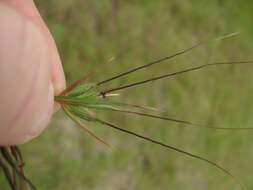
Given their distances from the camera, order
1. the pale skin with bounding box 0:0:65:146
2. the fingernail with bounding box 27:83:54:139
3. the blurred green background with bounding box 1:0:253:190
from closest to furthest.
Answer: the pale skin with bounding box 0:0:65:146, the fingernail with bounding box 27:83:54:139, the blurred green background with bounding box 1:0:253:190

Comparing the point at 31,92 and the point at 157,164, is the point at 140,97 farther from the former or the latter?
the point at 31,92

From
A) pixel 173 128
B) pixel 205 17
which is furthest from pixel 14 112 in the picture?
pixel 205 17

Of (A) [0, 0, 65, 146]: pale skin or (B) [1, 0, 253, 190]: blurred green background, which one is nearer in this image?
(A) [0, 0, 65, 146]: pale skin

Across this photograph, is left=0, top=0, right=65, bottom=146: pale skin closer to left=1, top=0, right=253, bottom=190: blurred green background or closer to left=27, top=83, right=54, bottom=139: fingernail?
left=27, top=83, right=54, bottom=139: fingernail

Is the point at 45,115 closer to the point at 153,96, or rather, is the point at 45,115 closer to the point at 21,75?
the point at 21,75

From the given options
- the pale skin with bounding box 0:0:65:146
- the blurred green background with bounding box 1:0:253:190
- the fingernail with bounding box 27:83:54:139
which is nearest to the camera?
the pale skin with bounding box 0:0:65:146

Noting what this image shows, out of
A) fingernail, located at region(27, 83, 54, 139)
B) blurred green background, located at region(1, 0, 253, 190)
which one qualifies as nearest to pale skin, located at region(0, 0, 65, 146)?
fingernail, located at region(27, 83, 54, 139)

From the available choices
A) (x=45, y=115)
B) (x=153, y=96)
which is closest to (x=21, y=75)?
(x=45, y=115)
